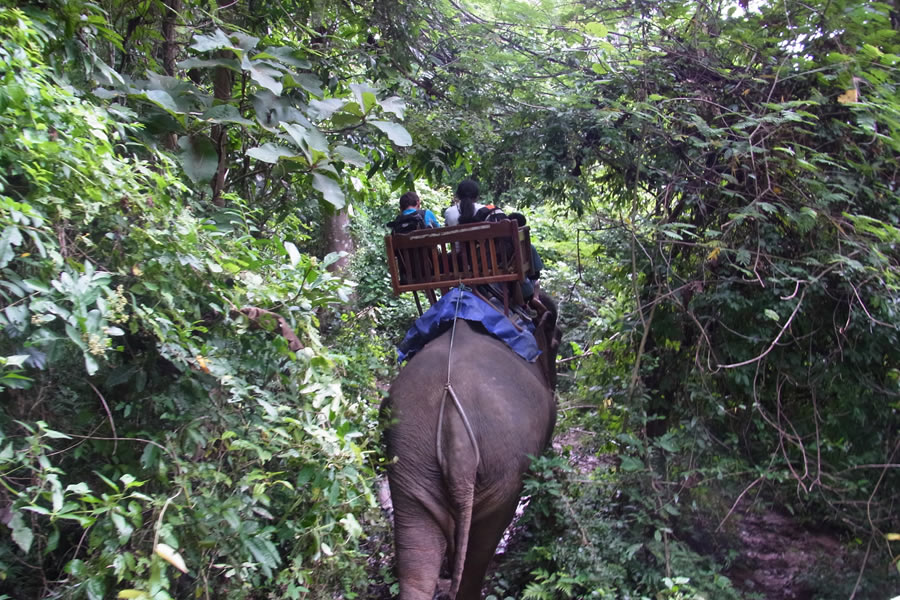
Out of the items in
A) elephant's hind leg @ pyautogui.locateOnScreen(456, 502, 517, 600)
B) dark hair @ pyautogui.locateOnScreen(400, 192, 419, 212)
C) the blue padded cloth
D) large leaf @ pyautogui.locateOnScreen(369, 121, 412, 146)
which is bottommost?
elephant's hind leg @ pyautogui.locateOnScreen(456, 502, 517, 600)

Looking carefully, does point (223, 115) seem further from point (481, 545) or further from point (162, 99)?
point (481, 545)

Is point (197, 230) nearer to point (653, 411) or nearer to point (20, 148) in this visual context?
point (20, 148)

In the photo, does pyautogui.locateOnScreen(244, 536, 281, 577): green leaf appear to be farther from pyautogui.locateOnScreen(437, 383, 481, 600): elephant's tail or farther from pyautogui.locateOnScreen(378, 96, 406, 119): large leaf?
pyautogui.locateOnScreen(378, 96, 406, 119): large leaf

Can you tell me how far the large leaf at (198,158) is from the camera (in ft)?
11.0

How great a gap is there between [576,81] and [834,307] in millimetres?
2451

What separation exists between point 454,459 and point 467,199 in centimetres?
219

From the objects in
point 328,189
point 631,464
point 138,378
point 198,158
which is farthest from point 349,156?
point 631,464

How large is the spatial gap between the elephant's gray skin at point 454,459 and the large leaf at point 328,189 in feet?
3.82

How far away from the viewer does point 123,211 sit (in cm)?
268

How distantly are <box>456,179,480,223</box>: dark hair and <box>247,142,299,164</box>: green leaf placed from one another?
1.96m

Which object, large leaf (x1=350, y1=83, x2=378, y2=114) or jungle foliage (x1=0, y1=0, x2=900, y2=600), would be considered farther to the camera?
large leaf (x1=350, y1=83, x2=378, y2=114)

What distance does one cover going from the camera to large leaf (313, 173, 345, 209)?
341 centimetres

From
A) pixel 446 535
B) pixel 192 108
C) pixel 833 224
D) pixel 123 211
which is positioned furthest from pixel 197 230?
pixel 833 224

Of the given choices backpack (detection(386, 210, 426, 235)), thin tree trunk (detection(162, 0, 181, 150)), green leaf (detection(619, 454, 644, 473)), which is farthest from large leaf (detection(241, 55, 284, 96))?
green leaf (detection(619, 454, 644, 473))
